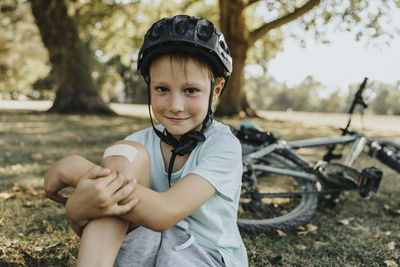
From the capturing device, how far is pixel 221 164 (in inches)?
58.8

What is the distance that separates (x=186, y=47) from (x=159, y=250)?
3.43ft

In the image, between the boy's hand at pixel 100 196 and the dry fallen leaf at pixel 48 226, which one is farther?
the dry fallen leaf at pixel 48 226

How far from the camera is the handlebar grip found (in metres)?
3.29

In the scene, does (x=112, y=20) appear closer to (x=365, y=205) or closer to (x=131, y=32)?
(x=131, y=32)

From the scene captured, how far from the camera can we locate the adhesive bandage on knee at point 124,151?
55.6 inches

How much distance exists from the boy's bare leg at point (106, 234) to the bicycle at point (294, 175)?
4.99ft

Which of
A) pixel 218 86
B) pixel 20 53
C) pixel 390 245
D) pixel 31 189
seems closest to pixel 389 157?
pixel 390 245

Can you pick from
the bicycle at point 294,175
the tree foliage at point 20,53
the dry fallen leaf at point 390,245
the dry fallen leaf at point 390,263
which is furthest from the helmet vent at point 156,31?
the tree foliage at point 20,53

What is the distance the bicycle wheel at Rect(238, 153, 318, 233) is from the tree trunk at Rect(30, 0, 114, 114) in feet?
33.2

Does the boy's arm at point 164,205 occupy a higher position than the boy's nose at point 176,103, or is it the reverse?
the boy's nose at point 176,103

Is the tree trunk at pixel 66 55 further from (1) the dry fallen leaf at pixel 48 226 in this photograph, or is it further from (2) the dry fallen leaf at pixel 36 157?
(1) the dry fallen leaf at pixel 48 226

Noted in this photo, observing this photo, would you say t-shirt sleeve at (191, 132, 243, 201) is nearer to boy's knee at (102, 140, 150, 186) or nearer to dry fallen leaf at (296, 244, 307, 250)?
boy's knee at (102, 140, 150, 186)

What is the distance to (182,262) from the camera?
4.50 feet

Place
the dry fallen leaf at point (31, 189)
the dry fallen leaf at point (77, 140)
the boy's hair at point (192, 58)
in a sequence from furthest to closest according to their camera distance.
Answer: the dry fallen leaf at point (77, 140), the dry fallen leaf at point (31, 189), the boy's hair at point (192, 58)
